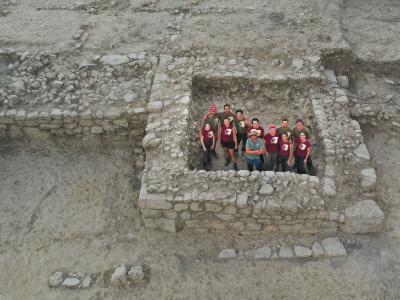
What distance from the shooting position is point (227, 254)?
7578 mm

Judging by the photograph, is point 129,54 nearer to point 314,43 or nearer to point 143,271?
point 314,43

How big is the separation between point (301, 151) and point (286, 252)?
2.01 meters

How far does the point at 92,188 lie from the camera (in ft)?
30.0

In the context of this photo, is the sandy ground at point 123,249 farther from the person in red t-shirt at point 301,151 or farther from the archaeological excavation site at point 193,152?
the person in red t-shirt at point 301,151

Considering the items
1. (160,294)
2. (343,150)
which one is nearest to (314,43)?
(343,150)

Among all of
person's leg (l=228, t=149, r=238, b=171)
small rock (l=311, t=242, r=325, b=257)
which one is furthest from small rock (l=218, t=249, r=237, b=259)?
person's leg (l=228, t=149, r=238, b=171)

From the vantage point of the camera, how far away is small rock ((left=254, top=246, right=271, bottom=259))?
7.49m

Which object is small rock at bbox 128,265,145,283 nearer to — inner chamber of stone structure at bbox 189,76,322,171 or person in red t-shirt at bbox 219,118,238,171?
person in red t-shirt at bbox 219,118,238,171

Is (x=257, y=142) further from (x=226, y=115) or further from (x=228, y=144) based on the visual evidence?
(x=226, y=115)

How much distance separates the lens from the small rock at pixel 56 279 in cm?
726

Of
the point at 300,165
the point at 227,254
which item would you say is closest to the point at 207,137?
the point at 300,165

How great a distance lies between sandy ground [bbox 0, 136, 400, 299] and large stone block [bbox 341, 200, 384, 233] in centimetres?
24

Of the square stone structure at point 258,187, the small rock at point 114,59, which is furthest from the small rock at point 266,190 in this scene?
the small rock at point 114,59

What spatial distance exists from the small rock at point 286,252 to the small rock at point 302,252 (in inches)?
3.1
